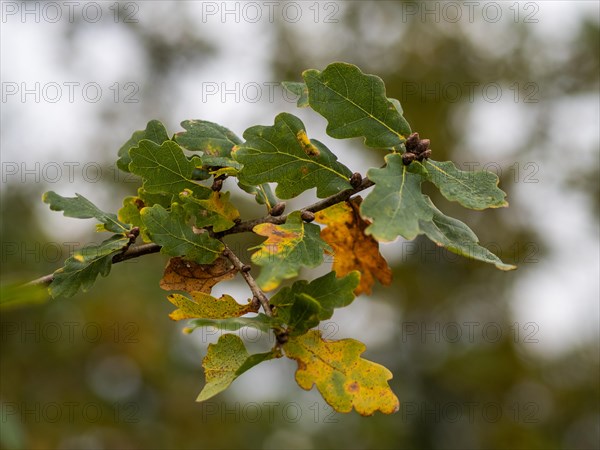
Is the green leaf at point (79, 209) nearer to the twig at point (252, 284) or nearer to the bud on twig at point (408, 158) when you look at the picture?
the twig at point (252, 284)

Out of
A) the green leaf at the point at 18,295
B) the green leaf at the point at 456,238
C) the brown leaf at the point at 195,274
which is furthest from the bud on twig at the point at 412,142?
the green leaf at the point at 18,295

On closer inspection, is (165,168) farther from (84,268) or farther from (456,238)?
(456,238)

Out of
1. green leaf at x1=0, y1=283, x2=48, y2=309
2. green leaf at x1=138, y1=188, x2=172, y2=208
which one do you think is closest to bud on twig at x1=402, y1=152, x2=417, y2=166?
green leaf at x1=138, y1=188, x2=172, y2=208

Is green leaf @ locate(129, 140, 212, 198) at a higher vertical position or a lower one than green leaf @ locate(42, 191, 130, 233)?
higher

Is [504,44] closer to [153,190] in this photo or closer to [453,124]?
[453,124]

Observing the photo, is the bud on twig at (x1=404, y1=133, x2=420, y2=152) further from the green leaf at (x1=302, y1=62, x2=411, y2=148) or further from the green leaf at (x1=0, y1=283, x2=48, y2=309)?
the green leaf at (x1=0, y1=283, x2=48, y2=309)

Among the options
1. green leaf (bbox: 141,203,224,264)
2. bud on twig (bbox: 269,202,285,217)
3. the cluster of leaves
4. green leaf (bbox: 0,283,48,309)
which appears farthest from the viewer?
bud on twig (bbox: 269,202,285,217)

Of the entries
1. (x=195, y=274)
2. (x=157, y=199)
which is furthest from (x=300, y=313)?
(x=157, y=199)
